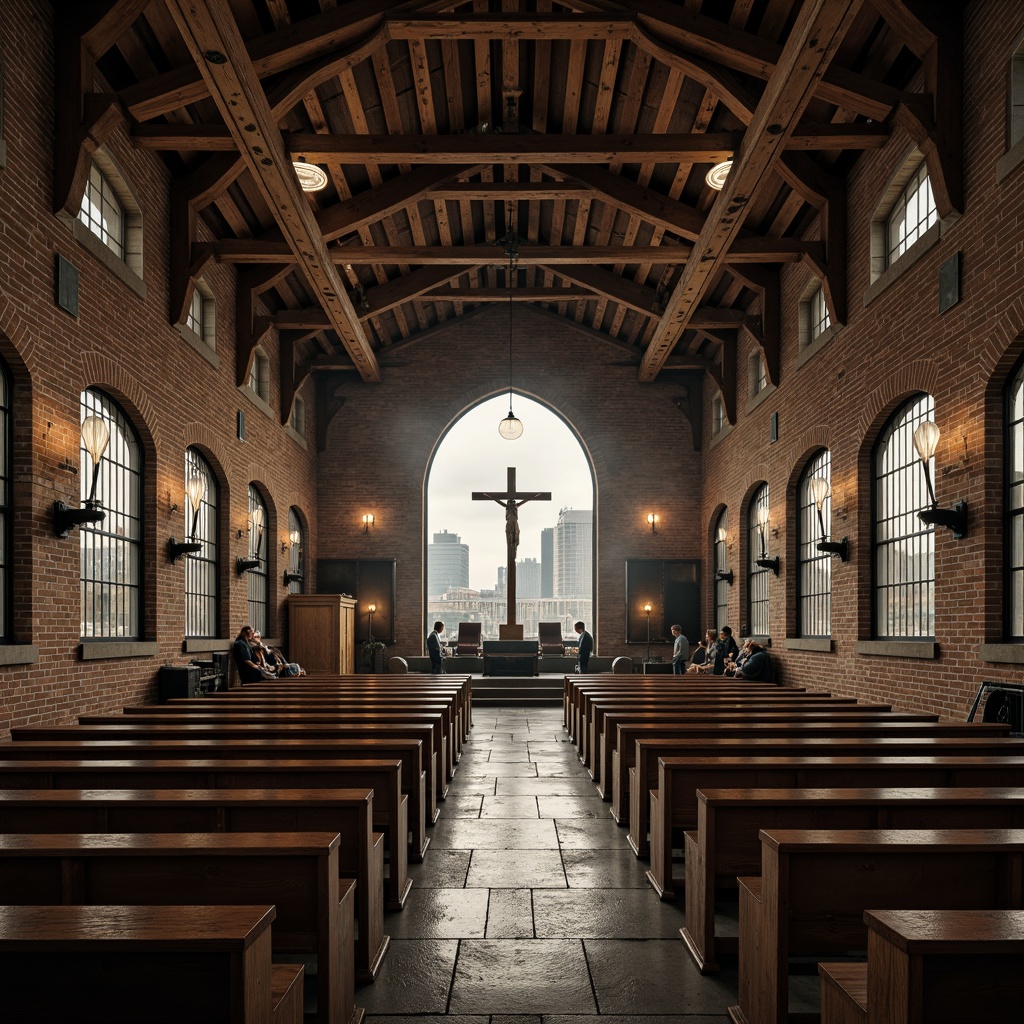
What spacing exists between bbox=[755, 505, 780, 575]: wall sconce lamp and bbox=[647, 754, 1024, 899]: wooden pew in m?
8.12

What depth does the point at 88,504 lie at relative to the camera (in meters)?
7.28

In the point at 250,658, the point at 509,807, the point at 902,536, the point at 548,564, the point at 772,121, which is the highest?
the point at 772,121

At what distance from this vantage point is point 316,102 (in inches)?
367

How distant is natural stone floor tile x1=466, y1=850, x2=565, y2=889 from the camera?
4.57m

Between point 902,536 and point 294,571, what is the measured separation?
10.3 m

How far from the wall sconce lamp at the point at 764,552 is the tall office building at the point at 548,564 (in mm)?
8911

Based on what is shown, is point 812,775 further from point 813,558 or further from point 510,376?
point 510,376

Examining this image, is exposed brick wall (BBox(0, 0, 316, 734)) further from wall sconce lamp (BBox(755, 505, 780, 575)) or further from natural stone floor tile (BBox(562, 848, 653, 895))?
wall sconce lamp (BBox(755, 505, 780, 575))

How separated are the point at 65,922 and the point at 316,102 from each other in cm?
898

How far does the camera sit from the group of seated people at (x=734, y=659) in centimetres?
1189

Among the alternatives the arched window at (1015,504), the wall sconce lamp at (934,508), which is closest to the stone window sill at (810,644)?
the wall sconce lamp at (934,508)

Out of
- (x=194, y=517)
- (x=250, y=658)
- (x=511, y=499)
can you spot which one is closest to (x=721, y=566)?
(x=511, y=499)

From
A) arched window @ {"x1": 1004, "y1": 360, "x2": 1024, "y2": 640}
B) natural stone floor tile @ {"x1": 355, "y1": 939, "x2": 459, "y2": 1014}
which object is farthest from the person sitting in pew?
natural stone floor tile @ {"x1": 355, "y1": 939, "x2": 459, "y2": 1014}

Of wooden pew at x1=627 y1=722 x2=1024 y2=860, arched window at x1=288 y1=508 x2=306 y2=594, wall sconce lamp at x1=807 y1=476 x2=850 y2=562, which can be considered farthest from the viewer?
arched window at x1=288 y1=508 x2=306 y2=594
